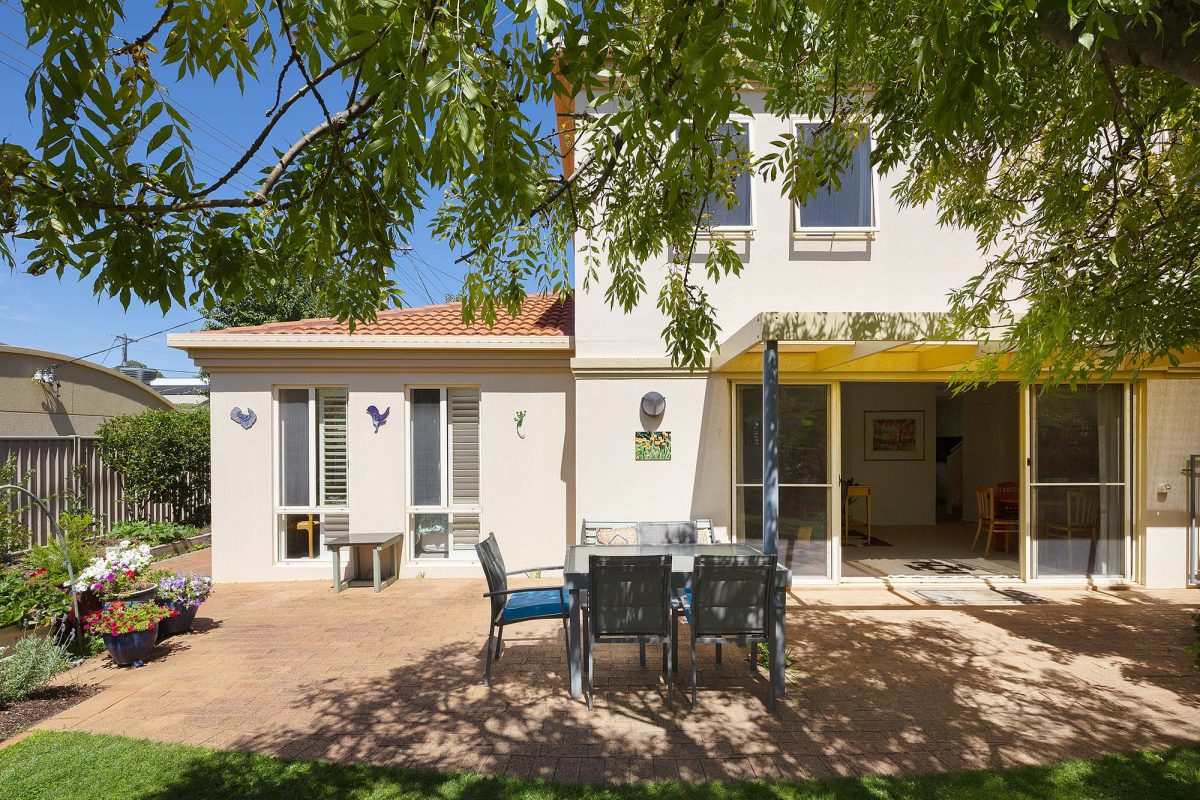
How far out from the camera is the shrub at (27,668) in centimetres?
416

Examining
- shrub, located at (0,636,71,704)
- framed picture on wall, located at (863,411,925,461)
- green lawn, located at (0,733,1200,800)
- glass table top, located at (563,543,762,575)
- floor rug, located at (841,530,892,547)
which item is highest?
framed picture on wall, located at (863,411,925,461)

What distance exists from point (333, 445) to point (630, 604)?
549 centimetres

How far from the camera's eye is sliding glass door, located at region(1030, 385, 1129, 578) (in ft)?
23.9

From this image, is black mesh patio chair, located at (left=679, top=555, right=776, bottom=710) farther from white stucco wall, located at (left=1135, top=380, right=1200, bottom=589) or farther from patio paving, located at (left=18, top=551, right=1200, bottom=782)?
white stucco wall, located at (left=1135, top=380, right=1200, bottom=589)

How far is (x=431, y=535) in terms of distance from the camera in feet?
26.1

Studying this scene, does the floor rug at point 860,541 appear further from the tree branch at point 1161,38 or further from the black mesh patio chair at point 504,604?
the tree branch at point 1161,38

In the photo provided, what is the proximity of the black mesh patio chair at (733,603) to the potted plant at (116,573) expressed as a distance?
5.14 metres

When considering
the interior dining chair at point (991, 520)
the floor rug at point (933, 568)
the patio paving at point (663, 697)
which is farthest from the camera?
the interior dining chair at point (991, 520)

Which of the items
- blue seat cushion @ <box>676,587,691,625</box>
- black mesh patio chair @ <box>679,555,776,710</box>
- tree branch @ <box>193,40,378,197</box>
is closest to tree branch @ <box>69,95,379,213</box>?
tree branch @ <box>193,40,378,197</box>

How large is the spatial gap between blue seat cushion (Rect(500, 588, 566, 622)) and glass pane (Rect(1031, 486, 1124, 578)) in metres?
6.37

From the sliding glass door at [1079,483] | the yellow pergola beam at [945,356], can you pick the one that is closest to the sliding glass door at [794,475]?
the yellow pergola beam at [945,356]

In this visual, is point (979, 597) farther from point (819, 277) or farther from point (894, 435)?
point (894, 435)

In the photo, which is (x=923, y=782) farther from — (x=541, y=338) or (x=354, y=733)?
(x=541, y=338)

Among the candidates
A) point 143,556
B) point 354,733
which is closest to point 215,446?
point 143,556
